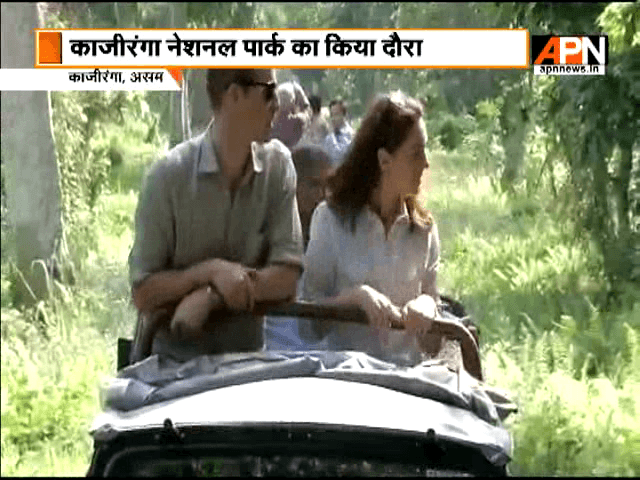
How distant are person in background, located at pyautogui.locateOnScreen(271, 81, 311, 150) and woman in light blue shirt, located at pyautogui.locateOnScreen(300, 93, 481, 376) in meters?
0.14

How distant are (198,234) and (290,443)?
33 centimetres

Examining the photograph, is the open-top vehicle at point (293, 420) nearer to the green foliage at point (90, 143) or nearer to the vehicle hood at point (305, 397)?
the vehicle hood at point (305, 397)

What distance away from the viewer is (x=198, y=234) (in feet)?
5.24

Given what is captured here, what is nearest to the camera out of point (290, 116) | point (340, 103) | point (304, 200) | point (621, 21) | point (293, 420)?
point (293, 420)

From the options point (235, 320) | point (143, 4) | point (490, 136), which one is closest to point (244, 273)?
point (235, 320)

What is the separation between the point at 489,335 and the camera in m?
2.72

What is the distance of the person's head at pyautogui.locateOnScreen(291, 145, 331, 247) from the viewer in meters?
1.76

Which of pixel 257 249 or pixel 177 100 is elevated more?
pixel 177 100

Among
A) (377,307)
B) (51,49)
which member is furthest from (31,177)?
(377,307)

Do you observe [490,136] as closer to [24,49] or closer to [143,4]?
[143,4]

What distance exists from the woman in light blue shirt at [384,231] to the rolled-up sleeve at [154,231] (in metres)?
0.19
